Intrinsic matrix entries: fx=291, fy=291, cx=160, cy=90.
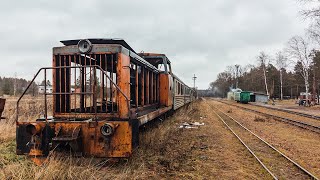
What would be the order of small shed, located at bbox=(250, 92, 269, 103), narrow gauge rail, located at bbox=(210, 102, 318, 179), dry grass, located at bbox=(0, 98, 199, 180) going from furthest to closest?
small shed, located at bbox=(250, 92, 269, 103) < narrow gauge rail, located at bbox=(210, 102, 318, 179) < dry grass, located at bbox=(0, 98, 199, 180)

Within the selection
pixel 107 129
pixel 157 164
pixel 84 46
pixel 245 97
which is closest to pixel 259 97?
pixel 245 97

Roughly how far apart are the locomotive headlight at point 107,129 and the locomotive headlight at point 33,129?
3.81 ft

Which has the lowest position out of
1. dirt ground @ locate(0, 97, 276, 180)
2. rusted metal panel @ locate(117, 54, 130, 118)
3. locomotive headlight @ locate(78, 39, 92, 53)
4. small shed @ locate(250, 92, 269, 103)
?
dirt ground @ locate(0, 97, 276, 180)

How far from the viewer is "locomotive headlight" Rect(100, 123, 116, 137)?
505cm

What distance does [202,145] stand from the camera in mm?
9000

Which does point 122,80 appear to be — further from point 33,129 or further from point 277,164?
point 277,164

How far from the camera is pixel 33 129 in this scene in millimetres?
5223

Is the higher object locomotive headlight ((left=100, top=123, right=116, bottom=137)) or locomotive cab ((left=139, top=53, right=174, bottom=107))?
locomotive cab ((left=139, top=53, right=174, bottom=107))

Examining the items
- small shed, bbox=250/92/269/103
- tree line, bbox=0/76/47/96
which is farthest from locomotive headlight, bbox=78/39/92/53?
small shed, bbox=250/92/269/103

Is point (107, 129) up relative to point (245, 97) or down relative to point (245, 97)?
up

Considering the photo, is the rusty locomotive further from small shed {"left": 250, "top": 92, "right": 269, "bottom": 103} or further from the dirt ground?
small shed {"left": 250, "top": 92, "right": 269, "bottom": 103}

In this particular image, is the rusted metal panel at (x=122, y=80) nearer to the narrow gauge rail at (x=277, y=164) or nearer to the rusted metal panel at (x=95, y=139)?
the rusted metal panel at (x=95, y=139)

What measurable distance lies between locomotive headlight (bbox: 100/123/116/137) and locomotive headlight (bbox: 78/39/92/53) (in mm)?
1644

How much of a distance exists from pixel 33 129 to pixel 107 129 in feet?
4.46
